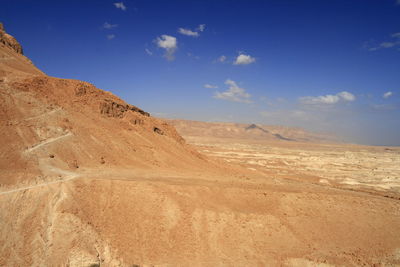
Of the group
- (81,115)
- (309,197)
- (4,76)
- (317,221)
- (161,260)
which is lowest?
(161,260)

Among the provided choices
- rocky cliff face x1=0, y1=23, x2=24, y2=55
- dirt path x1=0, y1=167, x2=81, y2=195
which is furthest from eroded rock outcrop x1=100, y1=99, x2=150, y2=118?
rocky cliff face x1=0, y1=23, x2=24, y2=55

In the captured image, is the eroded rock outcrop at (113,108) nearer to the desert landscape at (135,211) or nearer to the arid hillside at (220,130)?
the desert landscape at (135,211)

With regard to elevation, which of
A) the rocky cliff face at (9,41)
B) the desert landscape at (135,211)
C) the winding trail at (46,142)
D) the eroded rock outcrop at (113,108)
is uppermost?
the rocky cliff face at (9,41)

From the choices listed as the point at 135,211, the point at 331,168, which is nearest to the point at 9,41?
the point at 135,211

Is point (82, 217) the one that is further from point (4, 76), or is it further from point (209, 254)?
point (4, 76)

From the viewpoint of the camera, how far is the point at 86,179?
1273 centimetres

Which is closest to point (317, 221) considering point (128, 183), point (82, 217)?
point (128, 183)

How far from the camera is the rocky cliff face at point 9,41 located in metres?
25.7

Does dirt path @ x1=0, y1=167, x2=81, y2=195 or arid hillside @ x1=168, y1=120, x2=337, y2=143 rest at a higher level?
arid hillside @ x1=168, y1=120, x2=337, y2=143

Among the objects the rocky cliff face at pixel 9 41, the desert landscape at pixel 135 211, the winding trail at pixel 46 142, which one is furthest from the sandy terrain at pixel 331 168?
the rocky cliff face at pixel 9 41

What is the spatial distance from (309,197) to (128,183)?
1045 cm

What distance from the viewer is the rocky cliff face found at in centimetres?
2570

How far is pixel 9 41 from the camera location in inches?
1045

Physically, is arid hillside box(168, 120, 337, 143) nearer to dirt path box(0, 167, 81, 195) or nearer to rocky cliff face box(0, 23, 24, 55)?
rocky cliff face box(0, 23, 24, 55)
